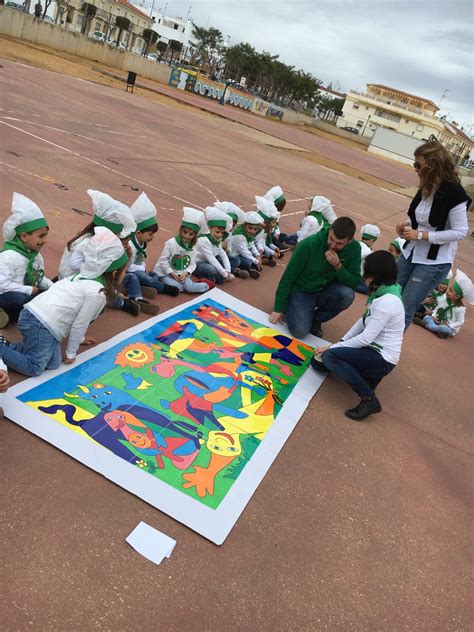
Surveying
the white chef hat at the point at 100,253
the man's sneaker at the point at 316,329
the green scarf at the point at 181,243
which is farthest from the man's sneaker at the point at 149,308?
the man's sneaker at the point at 316,329

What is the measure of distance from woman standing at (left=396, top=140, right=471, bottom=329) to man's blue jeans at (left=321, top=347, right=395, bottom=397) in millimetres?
725

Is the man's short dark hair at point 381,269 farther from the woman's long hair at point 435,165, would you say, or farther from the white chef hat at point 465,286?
the white chef hat at point 465,286

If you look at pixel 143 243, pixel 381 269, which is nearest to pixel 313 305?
pixel 381 269

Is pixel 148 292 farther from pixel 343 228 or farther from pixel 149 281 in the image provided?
pixel 343 228

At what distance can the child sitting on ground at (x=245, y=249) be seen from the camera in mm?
5184

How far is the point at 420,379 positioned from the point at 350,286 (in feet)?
3.39

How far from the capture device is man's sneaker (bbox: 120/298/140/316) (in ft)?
11.8

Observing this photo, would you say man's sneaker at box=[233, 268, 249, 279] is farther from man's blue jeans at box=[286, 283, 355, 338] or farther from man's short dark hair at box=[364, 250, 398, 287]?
man's short dark hair at box=[364, 250, 398, 287]

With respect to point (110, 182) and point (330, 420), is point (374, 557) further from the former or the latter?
point (110, 182)

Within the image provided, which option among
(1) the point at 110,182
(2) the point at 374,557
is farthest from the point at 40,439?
(1) the point at 110,182

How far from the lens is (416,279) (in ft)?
12.5

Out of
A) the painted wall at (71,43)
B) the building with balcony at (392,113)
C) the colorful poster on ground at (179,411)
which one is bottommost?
the colorful poster on ground at (179,411)

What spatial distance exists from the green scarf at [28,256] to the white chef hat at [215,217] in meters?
1.77

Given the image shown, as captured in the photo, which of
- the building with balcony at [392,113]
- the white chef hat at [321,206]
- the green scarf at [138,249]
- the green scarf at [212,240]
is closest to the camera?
the green scarf at [138,249]
